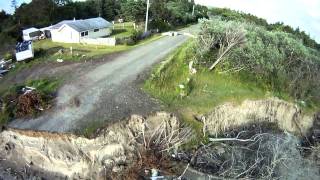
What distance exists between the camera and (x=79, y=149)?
A: 70.6ft

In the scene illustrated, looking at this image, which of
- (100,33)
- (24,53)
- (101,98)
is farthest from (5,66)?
(101,98)

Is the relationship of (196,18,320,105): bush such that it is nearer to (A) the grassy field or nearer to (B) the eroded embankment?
(A) the grassy field

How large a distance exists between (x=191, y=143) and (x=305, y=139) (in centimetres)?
833

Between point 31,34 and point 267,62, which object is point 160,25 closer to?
point 31,34

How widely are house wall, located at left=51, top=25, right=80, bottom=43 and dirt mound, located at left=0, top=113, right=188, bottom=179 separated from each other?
13.1 metres

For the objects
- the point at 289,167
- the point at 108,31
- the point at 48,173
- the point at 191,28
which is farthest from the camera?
the point at 191,28

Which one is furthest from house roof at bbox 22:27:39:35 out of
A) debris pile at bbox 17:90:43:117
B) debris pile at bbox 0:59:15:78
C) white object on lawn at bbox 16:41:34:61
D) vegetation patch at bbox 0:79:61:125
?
debris pile at bbox 17:90:43:117

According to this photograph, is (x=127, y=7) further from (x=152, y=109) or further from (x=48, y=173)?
(x=48, y=173)

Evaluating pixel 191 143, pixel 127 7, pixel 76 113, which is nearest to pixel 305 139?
pixel 191 143

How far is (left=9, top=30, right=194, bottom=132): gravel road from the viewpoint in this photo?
74.4 ft

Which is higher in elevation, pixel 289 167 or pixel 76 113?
pixel 76 113

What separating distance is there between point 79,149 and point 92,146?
0.64 meters

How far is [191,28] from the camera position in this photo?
42.3 metres

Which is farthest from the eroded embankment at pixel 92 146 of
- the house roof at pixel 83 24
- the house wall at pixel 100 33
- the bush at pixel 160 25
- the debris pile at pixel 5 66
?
the bush at pixel 160 25
